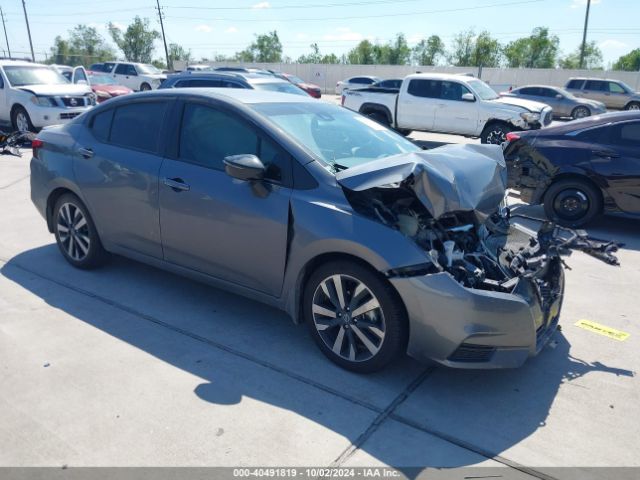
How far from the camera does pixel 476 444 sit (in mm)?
2961

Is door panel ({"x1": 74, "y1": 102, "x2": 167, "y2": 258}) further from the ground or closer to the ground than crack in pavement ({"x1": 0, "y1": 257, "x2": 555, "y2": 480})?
further from the ground

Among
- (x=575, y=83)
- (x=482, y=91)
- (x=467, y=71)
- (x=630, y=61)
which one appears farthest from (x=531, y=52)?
(x=482, y=91)

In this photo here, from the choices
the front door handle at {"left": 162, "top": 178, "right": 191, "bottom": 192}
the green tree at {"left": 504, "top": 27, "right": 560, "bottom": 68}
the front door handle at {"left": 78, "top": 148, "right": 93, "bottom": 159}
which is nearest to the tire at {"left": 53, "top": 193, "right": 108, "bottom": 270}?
the front door handle at {"left": 78, "top": 148, "right": 93, "bottom": 159}

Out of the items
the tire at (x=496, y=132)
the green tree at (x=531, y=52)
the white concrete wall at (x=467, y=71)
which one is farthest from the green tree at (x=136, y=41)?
the tire at (x=496, y=132)

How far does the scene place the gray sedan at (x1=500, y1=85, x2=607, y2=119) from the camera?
23.3 metres

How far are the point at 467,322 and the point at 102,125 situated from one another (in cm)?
373

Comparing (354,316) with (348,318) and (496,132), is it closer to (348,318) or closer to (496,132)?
(348,318)

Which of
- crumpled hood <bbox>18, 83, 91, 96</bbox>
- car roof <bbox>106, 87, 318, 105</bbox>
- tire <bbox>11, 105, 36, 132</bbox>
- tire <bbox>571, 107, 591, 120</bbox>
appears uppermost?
car roof <bbox>106, 87, 318, 105</bbox>

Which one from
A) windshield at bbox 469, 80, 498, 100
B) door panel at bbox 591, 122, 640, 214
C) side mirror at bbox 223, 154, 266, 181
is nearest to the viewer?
side mirror at bbox 223, 154, 266, 181

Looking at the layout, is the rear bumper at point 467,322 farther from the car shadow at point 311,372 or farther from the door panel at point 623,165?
the door panel at point 623,165

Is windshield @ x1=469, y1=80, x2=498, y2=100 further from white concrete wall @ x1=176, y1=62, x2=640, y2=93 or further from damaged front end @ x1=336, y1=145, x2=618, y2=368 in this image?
white concrete wall @ x1=176, y1=62, x2=640, y2=93

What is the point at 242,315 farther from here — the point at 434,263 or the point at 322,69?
the point at 322,69

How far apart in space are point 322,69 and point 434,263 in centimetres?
5163

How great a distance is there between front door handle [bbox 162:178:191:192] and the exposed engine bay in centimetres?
131
